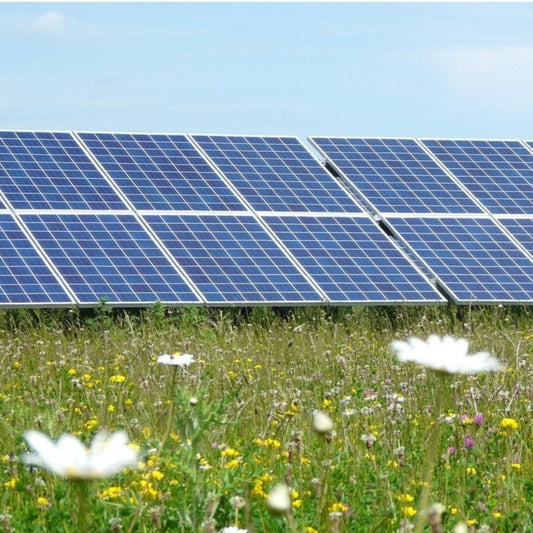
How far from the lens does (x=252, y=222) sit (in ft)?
55.2

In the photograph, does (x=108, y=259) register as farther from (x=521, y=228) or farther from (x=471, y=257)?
(x=521, y=228)

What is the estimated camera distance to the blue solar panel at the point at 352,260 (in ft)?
50.3

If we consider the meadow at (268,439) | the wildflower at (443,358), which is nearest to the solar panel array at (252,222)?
the meadow at (268,439)

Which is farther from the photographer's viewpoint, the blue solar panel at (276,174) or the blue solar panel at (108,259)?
the blue solar panel at (276,174)

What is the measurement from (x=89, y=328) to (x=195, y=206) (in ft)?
13.3

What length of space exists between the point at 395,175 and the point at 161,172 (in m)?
4.28

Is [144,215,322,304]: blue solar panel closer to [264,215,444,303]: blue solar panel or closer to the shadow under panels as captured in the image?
[264,215,444,303]: blue solar panel

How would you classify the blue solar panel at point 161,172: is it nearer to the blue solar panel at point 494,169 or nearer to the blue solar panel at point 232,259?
the blue solar panel at point 232,259

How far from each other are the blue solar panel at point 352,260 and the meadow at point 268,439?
13.4ft

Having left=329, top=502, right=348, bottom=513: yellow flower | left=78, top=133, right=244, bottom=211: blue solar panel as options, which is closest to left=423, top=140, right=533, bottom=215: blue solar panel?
left=78, top=133, right=244, bottom=211: blue solar panel

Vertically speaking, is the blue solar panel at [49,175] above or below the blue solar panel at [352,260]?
above

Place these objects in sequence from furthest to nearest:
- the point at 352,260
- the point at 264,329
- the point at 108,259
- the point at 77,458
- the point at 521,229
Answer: the point at 521,229 < the point at 352,260 < the point at 108,259 < the point at 264,329 < the point at 77,458

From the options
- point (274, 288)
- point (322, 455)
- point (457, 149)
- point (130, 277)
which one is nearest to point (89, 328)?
point (130, 277)

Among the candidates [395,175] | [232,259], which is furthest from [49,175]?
[395,175]
